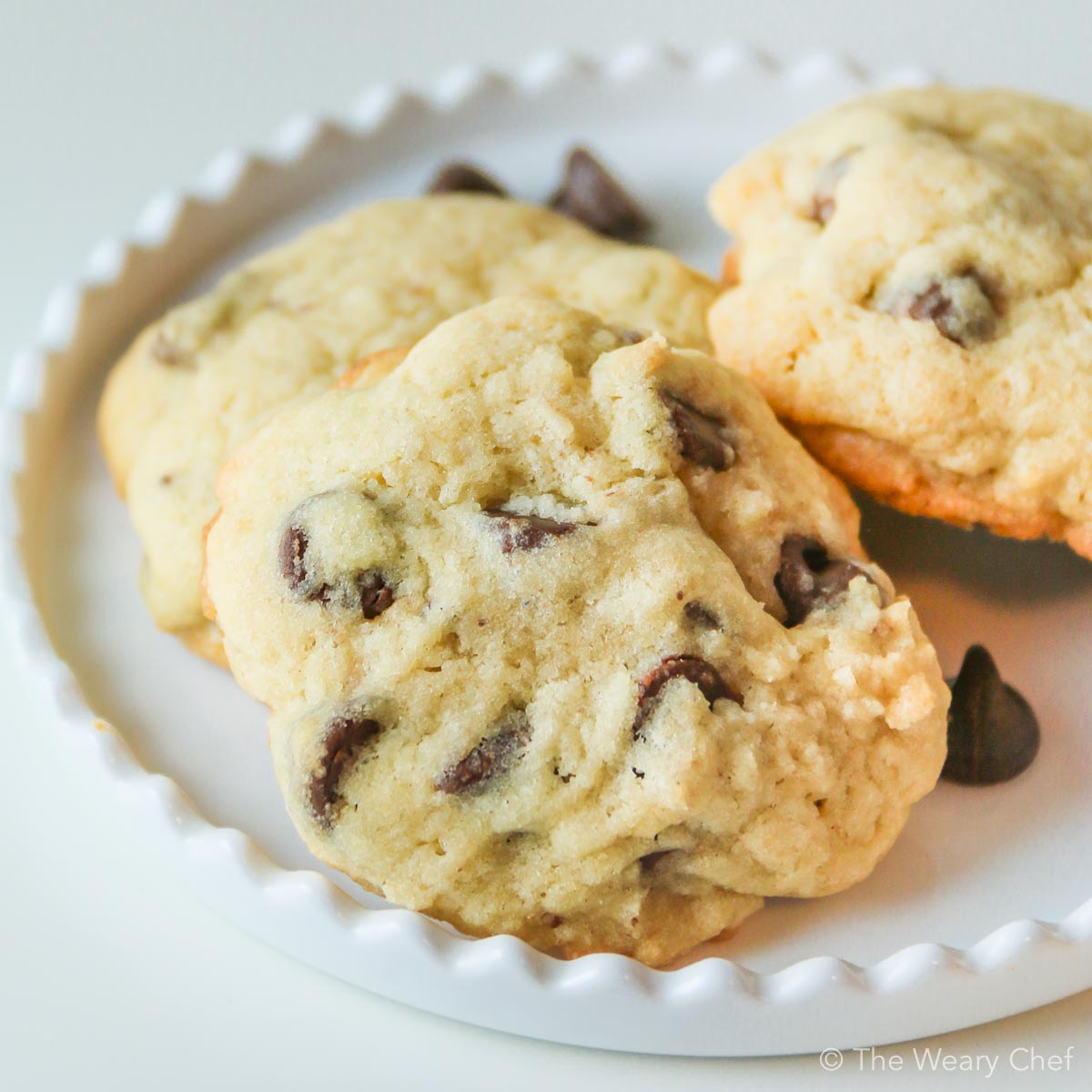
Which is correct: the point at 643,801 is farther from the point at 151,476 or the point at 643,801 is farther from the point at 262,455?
the point at 151,476

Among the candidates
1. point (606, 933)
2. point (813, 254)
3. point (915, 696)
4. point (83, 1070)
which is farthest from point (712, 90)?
point (83, 1070)

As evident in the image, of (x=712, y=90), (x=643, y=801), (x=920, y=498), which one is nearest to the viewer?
(x=643, y=801)

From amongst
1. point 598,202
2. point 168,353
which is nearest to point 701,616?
point 168,353

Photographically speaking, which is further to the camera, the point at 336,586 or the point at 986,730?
the point at 986,730

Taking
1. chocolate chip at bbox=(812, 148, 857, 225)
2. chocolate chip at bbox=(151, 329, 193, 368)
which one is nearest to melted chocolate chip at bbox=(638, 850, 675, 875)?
chocolate chip at bbox=(812, 148, 857, 225)

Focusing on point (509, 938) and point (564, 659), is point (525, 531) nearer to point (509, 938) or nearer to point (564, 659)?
point (564, 659)

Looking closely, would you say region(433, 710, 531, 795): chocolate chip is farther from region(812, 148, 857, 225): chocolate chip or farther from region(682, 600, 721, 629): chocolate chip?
region(812, 148, 857, 225): chocolate chip

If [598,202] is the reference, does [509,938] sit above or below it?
below
